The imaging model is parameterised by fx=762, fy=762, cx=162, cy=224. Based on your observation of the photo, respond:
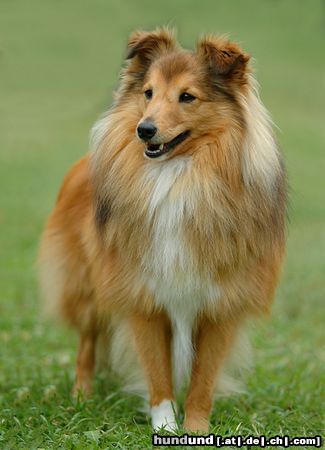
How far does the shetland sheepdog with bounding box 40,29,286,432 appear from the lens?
422 cm

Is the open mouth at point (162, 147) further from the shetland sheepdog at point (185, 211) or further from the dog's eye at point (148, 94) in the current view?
the dog's eye at point (148, 94)

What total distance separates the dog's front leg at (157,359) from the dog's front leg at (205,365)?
131 mm

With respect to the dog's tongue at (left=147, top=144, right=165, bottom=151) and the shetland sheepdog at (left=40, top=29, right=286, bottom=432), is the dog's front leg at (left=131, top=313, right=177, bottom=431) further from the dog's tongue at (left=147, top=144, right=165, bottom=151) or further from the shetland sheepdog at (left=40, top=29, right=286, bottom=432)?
the dog's tongue at (left=147, top=144, right=165, bottom=151)

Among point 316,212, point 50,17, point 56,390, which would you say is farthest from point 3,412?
point 50,17

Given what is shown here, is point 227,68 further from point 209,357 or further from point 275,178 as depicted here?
point 209,357

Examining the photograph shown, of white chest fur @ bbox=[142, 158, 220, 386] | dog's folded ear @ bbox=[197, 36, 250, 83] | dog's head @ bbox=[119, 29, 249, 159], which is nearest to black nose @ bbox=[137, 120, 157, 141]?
dog's head @ bbox=[119, 29, 249, 159]

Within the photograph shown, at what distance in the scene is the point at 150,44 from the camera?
4582 millimetres

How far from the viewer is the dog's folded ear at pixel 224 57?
4.31 m

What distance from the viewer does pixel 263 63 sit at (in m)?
30.3

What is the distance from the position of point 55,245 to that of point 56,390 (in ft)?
3.36

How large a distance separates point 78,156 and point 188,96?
1504cm

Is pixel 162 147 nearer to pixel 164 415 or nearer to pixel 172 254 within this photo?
pixel 172 254

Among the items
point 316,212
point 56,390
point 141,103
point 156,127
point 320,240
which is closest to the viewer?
point 156,127

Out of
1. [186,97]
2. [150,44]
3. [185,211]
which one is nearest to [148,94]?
[186,97]
